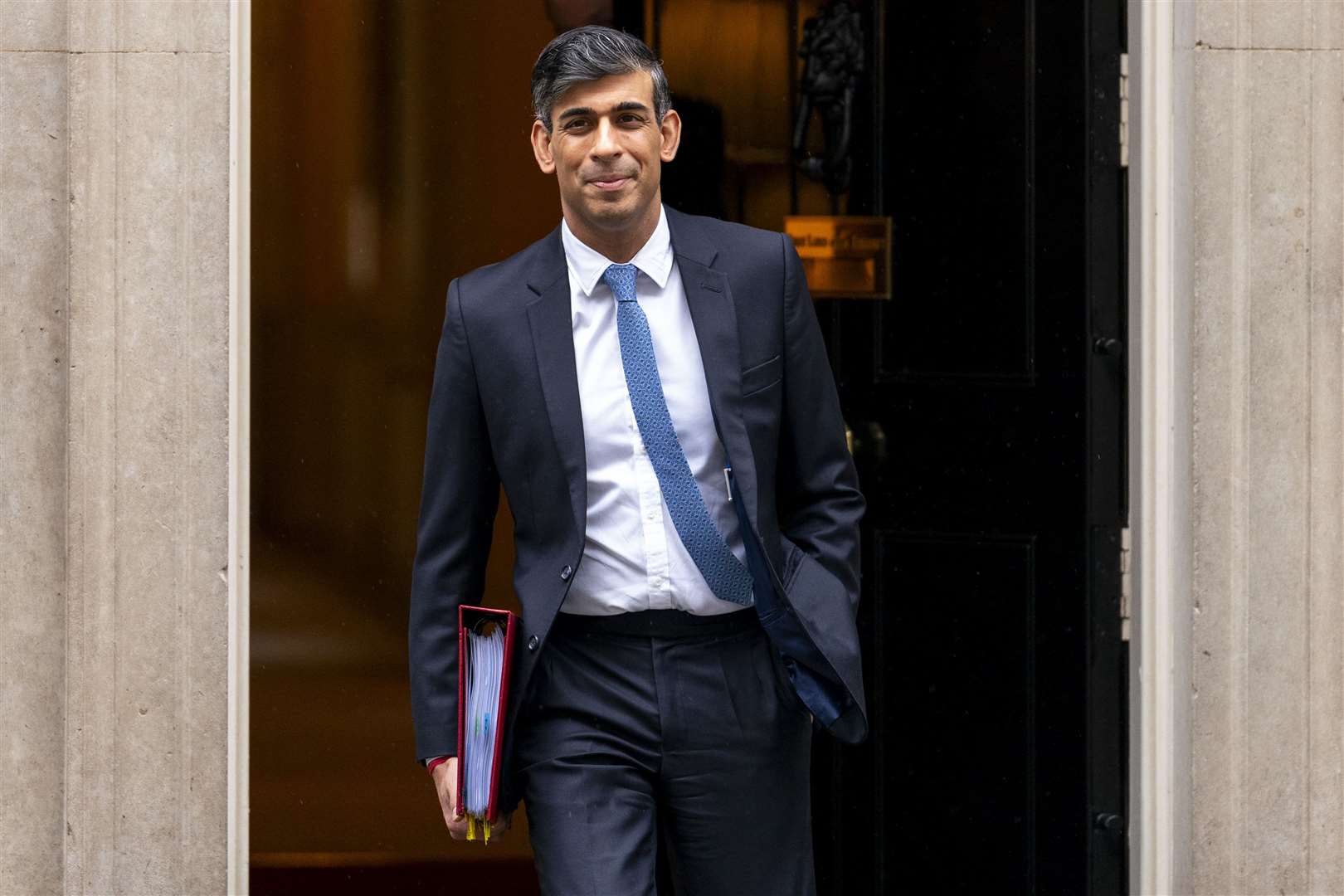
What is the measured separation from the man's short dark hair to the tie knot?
26cm

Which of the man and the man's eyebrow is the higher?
the man's eyebrow

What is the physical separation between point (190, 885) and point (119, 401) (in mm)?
1086

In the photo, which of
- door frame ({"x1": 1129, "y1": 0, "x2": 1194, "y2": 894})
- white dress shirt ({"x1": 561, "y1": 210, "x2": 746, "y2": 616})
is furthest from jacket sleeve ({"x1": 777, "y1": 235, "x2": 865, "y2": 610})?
door frame ({"x1": 1129, "y1": 0, "x2": 1194, "y2": 894})

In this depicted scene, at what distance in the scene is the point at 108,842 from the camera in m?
3.89

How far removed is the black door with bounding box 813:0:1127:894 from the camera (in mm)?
4168

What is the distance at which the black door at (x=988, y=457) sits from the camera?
417cm

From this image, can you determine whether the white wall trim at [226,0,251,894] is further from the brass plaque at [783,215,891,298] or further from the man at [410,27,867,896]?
the brass plaque at [783,215,891,298]

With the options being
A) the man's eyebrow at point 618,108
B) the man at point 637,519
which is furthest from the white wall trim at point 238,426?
the man's eyebrow at point 618,108

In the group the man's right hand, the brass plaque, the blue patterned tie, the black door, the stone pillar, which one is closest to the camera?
the blue patterned tie

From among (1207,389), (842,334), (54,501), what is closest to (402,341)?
(54,501)

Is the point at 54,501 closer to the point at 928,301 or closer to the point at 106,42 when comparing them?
the point at 106,42

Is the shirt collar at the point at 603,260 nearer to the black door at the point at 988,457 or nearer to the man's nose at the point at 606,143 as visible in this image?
the man's nose at the point at 606,143

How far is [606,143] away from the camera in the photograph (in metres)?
2.88

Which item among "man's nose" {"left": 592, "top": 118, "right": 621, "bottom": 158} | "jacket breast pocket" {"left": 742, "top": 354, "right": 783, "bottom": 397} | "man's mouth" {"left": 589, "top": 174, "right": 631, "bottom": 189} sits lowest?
"jacket breast pocket" {"left": 742, "top": 354, "right": 783, "bottom": 397}
